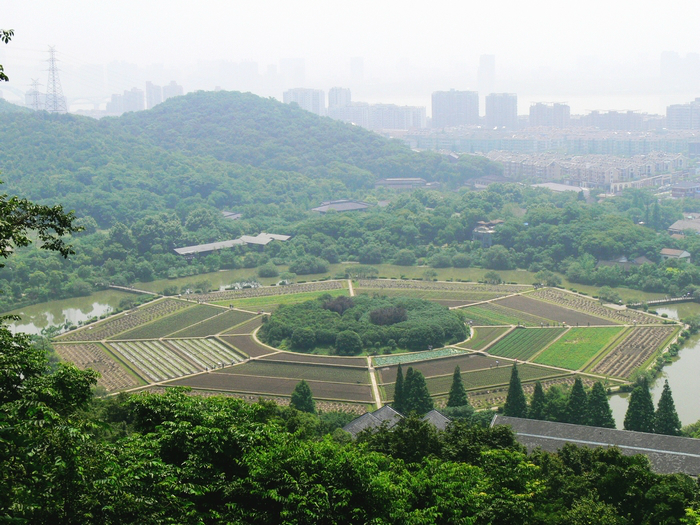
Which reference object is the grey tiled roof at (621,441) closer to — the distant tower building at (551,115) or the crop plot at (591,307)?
the crop plot at (591,307)

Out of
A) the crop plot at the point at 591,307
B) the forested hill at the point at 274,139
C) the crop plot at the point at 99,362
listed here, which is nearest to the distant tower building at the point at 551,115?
the forested hill at the point at 274,139

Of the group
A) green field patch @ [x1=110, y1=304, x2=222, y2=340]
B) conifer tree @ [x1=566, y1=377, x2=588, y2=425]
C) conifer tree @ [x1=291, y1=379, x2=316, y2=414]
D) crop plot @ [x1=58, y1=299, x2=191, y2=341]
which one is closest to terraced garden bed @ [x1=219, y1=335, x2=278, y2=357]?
green field patch @ [x1=110, y1=304, x2=222, y2=340]

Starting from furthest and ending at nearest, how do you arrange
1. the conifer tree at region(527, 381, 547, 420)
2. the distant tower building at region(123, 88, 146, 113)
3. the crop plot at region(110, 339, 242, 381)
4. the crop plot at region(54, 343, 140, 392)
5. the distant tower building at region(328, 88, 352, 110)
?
1. the distant tower building at region(328, 88, 352, 110)
2. the distant tower building at region(123, 88, 146, 113)
3. the crop plot at region(110, 339, 242, 381)
4. the crop plot at region(54, 343, 140, 392)
5. the conifer tree at region(527, 381, 547, 420)

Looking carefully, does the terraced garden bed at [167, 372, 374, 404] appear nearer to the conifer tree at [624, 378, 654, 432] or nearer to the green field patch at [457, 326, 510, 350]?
the green field patch at [457, 326, 510, 350]

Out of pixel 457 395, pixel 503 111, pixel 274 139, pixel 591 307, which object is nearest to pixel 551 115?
pixel 503 111

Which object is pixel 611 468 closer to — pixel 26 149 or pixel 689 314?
pixel 689 314

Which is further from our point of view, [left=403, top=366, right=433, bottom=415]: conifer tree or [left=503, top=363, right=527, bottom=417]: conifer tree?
[left=403, top=366, right=433, bottom=415]: conifer tree
